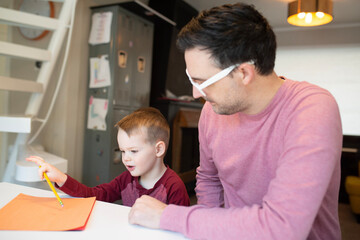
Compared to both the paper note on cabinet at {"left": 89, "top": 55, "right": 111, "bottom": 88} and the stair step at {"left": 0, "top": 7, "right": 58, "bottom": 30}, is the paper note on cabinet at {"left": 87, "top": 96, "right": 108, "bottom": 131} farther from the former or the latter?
the stair step at {"left": 0, "top": 7, "right": 58, "bottom": 30}

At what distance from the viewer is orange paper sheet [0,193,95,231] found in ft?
2.35

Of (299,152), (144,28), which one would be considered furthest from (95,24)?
(299,152)

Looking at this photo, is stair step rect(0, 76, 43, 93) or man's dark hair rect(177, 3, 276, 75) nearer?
man's dark hair rect(177, 3, 276, 75)

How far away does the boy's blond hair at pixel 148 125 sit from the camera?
1.23m

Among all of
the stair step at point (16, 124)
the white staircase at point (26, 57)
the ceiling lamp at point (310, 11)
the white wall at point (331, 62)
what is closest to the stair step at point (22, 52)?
the white staircase at point (26, 57)

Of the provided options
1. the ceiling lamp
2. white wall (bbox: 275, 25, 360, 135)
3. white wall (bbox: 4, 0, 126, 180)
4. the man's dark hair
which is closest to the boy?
the man's dark hair

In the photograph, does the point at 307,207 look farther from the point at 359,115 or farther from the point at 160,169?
the point at 359,115

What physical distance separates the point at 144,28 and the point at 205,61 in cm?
265

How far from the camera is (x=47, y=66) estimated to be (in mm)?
1848

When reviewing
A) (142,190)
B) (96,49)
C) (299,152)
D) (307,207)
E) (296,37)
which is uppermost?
(296,37)

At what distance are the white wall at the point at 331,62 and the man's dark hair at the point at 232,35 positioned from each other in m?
4.41

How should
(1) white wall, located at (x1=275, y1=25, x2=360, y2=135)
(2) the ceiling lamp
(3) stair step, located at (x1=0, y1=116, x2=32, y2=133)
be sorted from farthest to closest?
(1) white wall, located at (x1=275, y1=25, x2=360, y2=135) → (2) the ceiling lamp → (3) stair step, located at (x1=0, y1=116, x2=32, y2=133)

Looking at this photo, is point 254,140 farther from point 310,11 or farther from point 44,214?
point 310,11

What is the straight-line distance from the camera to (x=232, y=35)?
822 millimetres
